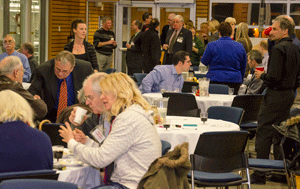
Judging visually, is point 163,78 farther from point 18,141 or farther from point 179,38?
point 18,141

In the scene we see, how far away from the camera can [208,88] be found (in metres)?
7.20

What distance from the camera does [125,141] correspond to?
3.07 m

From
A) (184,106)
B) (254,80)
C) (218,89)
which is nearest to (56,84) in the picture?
(184,106)

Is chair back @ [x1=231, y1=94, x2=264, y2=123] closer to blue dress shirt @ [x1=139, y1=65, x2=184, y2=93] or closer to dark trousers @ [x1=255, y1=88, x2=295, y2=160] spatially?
dark trousers @ [x1=255, y1=88, x2=295, y2=160]

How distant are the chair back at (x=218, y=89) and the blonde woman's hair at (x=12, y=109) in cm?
473

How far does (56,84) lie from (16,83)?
60 centimetres

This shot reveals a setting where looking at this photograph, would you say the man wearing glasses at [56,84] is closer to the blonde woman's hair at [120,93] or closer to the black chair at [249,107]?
the black chair at [249,107]

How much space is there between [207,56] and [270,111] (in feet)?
7.50

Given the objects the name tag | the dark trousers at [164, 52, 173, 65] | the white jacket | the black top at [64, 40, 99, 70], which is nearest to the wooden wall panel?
the dark trousers at [164, 52, 173, 65]

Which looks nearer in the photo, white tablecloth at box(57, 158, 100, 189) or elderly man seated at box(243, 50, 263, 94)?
white tablecloth at box(57, 158, 100, 189)

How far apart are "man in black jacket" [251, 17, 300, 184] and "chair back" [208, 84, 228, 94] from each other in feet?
5.74

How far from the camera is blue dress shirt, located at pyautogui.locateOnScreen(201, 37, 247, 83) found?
7.61 metres

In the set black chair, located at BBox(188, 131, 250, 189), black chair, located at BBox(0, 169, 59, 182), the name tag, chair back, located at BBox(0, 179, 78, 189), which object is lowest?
black chair, located at BBox(188, 131, 250, 189)

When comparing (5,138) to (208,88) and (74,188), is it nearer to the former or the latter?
(74,188)
